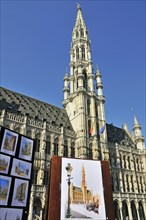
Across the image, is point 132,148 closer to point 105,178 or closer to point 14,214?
point 105,178

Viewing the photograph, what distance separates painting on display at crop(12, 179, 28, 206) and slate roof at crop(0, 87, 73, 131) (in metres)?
21.4

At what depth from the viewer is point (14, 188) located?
45.4ft

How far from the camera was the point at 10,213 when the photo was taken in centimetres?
1294

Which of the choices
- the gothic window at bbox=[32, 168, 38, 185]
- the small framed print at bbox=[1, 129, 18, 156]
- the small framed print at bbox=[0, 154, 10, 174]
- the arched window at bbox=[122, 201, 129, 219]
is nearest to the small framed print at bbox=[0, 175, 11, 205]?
the small framed print at bbox=[0, 154, 10, 174]

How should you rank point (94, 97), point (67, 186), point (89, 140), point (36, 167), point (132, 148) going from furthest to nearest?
point (132, 148), point (94, 97), point (89, 140), point (36, 167), point (67, 186)

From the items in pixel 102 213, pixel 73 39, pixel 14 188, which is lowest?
pixel 102 213

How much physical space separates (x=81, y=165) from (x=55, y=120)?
67.4 feet

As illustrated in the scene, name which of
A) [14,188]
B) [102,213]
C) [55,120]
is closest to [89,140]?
[55,120]

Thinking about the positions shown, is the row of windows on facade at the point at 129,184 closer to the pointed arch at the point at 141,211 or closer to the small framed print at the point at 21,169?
the pointed arch at the point at 141,211

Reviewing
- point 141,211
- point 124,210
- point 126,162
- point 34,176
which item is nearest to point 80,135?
point 34,176

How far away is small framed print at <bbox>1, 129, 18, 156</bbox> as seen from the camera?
14.5 metres

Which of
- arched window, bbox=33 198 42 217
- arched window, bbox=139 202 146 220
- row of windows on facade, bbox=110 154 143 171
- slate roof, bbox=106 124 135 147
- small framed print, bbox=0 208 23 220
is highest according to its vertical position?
slate roof, bbox=106 124 135 147

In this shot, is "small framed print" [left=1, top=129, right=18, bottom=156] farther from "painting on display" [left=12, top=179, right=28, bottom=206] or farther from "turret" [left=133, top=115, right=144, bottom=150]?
"turret" [left=133, top=115, right=144, bottom=150]

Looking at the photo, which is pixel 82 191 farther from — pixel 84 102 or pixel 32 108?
pixel 84 102
